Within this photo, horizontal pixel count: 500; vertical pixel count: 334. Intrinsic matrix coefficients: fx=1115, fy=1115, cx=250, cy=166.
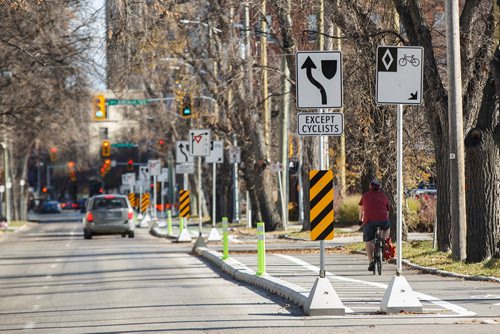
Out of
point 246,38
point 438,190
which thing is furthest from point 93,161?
point 438,190

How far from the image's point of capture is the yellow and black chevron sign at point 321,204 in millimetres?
14648

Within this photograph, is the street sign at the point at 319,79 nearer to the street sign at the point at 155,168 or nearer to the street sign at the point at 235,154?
the street sign at the point at 235,154

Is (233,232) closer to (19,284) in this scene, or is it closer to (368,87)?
(368,87)

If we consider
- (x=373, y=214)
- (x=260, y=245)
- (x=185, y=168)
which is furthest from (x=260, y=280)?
(x=185, y=168)

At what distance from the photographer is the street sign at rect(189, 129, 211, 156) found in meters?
32.4

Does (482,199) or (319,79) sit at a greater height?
(319,79)

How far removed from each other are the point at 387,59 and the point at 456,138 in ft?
25.1

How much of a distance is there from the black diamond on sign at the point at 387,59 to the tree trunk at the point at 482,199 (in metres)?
7.29

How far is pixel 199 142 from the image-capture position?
3253 cm

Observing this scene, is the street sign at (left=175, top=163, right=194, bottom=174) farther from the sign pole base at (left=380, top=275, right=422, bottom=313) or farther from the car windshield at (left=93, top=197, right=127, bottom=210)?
the sign pole base at (left=380, top=275, right=422, bottom=313)

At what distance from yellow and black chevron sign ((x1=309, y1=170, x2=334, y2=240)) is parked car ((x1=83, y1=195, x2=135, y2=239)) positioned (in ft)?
94.6

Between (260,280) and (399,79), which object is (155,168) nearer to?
(260,280)

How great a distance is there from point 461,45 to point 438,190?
3154 millimetres

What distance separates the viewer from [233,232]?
45344 millimetres
